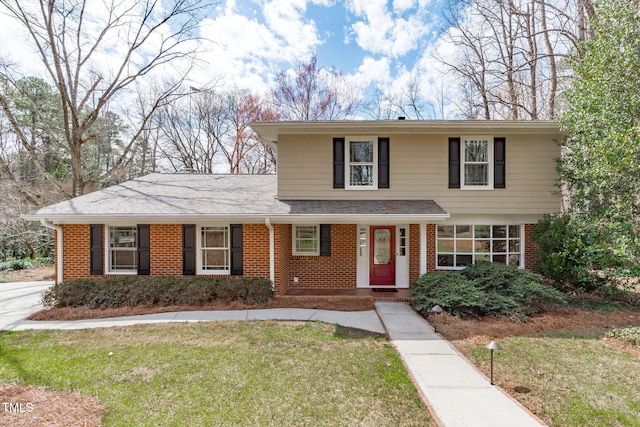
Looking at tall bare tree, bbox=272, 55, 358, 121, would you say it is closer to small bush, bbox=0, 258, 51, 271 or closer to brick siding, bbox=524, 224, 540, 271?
brick siding, bbox=524, 224, 540, 271

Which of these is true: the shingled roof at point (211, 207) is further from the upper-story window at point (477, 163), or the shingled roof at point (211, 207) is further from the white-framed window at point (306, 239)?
the upper-story window at point (477, 163)

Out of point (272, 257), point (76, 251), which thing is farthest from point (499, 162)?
point (76, 251)

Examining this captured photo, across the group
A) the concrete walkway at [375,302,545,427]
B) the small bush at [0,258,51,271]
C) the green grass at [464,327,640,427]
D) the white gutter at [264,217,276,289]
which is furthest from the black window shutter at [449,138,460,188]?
the small bush at [0,258,51,271]

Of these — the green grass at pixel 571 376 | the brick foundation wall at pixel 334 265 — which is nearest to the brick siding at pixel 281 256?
the brick foundation wall at pixel 334 265

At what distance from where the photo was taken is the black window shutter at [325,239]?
973 centimetres

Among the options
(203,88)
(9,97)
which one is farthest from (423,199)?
(9,97)

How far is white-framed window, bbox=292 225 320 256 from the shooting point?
32.3 ft

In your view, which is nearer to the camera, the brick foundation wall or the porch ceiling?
the porch ceiling

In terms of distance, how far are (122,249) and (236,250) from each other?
3.34 metres

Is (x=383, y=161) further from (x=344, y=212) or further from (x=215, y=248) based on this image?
(x=215, y=248)

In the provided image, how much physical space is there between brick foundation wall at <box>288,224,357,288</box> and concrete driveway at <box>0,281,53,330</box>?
22.1ft

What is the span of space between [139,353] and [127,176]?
72.4 feet

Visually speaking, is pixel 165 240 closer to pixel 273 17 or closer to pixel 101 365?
pixel 101 365

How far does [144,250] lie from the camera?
28.5 feet
